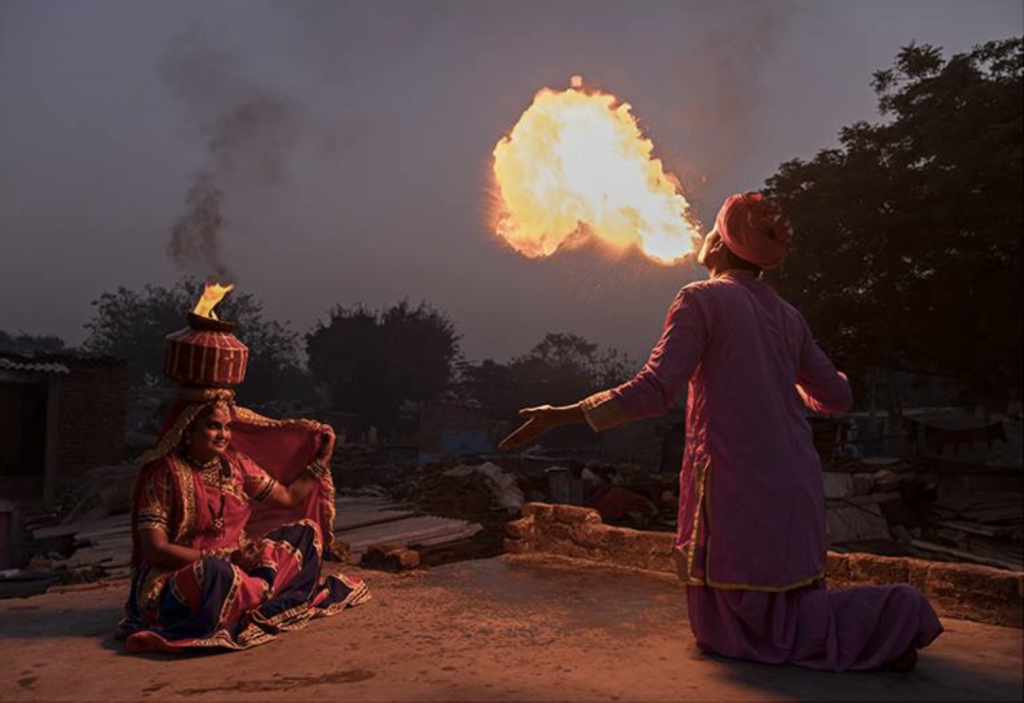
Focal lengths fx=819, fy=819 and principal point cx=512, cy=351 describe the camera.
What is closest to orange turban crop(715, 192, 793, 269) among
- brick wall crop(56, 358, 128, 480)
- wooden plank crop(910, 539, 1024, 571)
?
wooden plank crop(910, 539, 1024, 571)

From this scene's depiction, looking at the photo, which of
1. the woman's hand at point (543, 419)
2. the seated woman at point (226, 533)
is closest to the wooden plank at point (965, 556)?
the seated woman at point (226, 533)

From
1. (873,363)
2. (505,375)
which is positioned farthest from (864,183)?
(505,375)

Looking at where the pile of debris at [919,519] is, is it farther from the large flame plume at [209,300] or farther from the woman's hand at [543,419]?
the large flame plume at [209,300]

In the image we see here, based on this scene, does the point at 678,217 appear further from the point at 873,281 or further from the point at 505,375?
the point at 505,375

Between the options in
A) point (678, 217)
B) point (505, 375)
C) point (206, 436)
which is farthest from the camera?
point (505, 375)

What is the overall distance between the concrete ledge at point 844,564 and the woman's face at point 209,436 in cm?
332

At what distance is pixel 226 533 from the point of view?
4.51 meters

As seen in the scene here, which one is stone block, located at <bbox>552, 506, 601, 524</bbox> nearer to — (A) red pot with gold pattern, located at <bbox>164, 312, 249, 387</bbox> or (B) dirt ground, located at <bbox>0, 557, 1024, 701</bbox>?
(B) dirt ground, located at <bbox>0, 557, 1024, 701</bbox>

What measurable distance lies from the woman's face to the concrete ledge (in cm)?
332

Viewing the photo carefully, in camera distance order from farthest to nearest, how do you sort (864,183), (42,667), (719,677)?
(864,183), (42,667), (719,677)

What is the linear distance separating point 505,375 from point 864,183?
3220cm

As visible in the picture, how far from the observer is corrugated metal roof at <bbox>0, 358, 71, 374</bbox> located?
1644 centimetres

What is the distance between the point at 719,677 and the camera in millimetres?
3537

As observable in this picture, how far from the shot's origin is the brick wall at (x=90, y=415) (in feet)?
57.4
